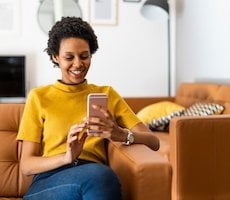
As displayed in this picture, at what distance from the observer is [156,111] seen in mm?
3207

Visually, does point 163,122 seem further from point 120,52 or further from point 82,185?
point 82,185

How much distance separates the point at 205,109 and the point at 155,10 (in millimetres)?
1300

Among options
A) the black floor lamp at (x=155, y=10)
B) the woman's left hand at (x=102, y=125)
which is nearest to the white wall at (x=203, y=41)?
the black floor lamp at (x=155, y=10)

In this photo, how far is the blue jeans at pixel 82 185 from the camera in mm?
1251

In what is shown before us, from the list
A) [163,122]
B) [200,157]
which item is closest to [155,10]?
[163,122]

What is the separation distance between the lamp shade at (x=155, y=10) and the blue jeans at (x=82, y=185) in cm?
254

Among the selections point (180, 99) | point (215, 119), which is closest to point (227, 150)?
point (215, 119)

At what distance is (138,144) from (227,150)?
2.52 feet

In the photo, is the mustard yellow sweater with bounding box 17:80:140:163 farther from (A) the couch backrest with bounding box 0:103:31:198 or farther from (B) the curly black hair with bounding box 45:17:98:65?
(A) the couch backrest with bounding box 0:103:31:198

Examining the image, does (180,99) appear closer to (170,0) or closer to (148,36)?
(148,36)

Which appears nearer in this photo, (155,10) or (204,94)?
(204,94)

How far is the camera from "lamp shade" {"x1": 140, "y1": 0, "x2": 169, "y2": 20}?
3.62m

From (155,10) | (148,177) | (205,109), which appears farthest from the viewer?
(155,10)

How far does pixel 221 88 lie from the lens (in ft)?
9.39
